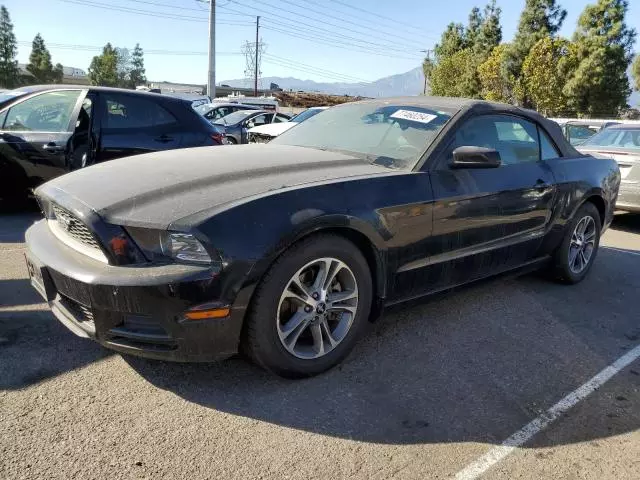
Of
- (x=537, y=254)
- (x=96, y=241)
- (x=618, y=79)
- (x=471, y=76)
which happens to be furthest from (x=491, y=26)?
(x=96, y=241)

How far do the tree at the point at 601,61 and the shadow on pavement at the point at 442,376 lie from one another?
2774cm

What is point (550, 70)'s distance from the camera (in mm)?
29016

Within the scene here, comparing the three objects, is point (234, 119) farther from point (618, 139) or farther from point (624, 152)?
point (624, 152)

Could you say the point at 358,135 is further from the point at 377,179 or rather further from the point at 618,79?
the point at 618,79

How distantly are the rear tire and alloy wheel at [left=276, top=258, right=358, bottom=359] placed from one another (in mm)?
2536

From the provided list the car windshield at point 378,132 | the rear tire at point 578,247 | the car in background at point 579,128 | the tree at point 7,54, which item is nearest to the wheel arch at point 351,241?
the car windshield at point 378,132

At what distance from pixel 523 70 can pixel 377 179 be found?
30.9 m

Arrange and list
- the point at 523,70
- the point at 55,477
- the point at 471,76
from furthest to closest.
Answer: the point at 471,76
the point at 523,70
the point at 55,477

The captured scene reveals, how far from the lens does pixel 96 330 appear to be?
2498mm

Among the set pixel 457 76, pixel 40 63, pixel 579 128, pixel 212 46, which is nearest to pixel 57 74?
pixel 40 63

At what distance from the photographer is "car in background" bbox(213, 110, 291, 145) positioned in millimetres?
14242

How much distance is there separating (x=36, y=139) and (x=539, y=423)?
562 centimetres

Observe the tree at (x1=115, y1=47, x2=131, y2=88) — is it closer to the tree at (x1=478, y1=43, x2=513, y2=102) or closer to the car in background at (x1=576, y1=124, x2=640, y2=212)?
the tree at (x1=478, y1=43, x2=513, y2=102)

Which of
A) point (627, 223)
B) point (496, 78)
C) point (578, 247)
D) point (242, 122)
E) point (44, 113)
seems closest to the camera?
point (578, 247)
